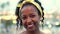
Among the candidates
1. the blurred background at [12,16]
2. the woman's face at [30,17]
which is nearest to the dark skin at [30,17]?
the woman's face at [30,17]

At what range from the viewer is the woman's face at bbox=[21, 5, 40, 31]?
2.53 ft

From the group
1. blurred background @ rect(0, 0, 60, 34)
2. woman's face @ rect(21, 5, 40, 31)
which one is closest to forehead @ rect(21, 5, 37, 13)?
woman's face @ rect(21, 5, 40, 31)

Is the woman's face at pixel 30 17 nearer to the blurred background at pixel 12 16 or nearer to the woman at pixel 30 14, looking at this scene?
the woman at pixel 30 14

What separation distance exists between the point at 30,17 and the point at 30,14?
1 cm

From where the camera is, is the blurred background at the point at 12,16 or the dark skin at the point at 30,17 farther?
the blurred background at the point at 12,16

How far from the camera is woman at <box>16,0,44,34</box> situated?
30.5 inches

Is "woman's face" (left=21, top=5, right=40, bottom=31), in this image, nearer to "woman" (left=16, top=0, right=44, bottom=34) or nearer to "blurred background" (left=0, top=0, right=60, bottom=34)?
"woman" (left=16, top=0, right=44, bottom=34)

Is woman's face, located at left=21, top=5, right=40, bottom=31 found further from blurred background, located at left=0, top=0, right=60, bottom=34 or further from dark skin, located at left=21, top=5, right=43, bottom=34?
blurred background, located at left=0, top=0, right=60, bottom=34

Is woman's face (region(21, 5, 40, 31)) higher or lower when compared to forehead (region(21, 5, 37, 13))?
lower

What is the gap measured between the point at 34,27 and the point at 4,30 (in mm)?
418

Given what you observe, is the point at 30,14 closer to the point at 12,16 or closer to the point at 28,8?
the point at 28,8

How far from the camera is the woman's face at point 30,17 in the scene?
30.4 inches

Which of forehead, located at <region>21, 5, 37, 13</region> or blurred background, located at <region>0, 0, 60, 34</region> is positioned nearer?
forehead, located at <region>21, 5, 37, 13</region>

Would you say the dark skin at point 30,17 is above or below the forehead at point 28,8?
below
